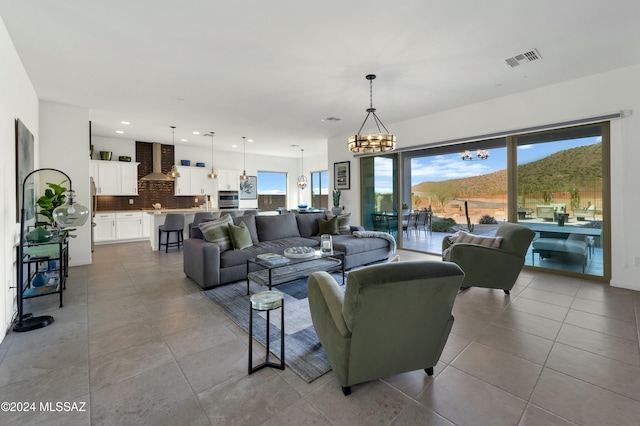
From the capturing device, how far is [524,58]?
3365 millimetres

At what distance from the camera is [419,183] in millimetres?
6812

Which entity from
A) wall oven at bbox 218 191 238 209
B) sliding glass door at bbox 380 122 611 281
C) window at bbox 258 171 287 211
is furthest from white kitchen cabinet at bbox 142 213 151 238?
sliding glass door at bbox 380 122 611 281

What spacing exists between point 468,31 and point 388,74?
3.69ft

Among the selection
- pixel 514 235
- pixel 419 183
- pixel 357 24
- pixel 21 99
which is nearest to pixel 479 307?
pixel 514 235

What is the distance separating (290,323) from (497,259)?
8.25 feet

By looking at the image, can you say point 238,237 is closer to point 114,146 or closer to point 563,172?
point 563,172

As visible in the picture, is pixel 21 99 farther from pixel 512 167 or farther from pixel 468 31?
pixel 512 167

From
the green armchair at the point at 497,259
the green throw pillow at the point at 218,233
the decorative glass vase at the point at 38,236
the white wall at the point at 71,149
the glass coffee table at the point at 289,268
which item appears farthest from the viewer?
the white wall at the point at 71,149

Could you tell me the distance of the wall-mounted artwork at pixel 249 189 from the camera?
9982 millimetres

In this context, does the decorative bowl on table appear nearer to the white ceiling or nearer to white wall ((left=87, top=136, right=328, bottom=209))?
the white ceiling

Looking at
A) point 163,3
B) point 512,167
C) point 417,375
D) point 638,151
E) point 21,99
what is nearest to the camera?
point 417,375

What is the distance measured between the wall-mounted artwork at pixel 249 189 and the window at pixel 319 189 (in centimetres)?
239

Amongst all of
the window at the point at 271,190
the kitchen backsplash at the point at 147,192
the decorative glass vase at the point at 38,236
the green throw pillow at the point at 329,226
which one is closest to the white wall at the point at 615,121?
the green throw pillow at the point at 329,226

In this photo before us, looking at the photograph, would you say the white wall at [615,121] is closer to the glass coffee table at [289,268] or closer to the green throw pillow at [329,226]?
the green throw pillow at [329,226]
